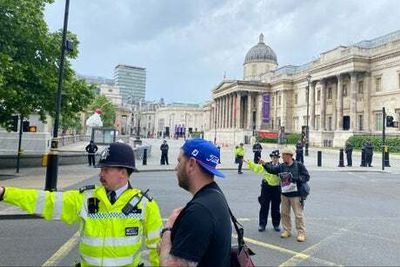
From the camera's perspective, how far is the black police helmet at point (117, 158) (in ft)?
9.96

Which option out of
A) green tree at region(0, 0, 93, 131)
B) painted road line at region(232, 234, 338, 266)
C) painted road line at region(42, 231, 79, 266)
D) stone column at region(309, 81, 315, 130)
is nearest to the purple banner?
stone column at region(309, 81, 315, 130)

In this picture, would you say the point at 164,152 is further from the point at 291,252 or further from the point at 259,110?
the point at 259,110

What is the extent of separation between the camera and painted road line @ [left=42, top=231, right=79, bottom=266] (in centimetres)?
600

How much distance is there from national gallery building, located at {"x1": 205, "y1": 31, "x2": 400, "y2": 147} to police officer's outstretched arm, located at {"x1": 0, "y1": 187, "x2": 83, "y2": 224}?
1909 inches

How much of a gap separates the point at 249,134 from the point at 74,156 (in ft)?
207

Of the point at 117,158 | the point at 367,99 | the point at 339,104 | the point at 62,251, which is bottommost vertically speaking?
the point at 62,251

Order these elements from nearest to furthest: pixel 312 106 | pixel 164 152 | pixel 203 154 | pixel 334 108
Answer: pixel 203 154, pixel 164 152, pixel 334 108, pixel 312 106

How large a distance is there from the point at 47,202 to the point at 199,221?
4.42 feet

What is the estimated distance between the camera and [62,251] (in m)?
6.60

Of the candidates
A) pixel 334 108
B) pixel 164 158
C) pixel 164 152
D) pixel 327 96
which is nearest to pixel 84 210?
pixel 164 152

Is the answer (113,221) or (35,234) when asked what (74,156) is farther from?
(113,221)

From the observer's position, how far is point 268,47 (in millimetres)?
114000

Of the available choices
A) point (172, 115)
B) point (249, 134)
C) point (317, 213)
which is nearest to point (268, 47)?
point (249, 134)

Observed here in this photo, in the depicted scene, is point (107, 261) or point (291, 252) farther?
point (291, 252)
